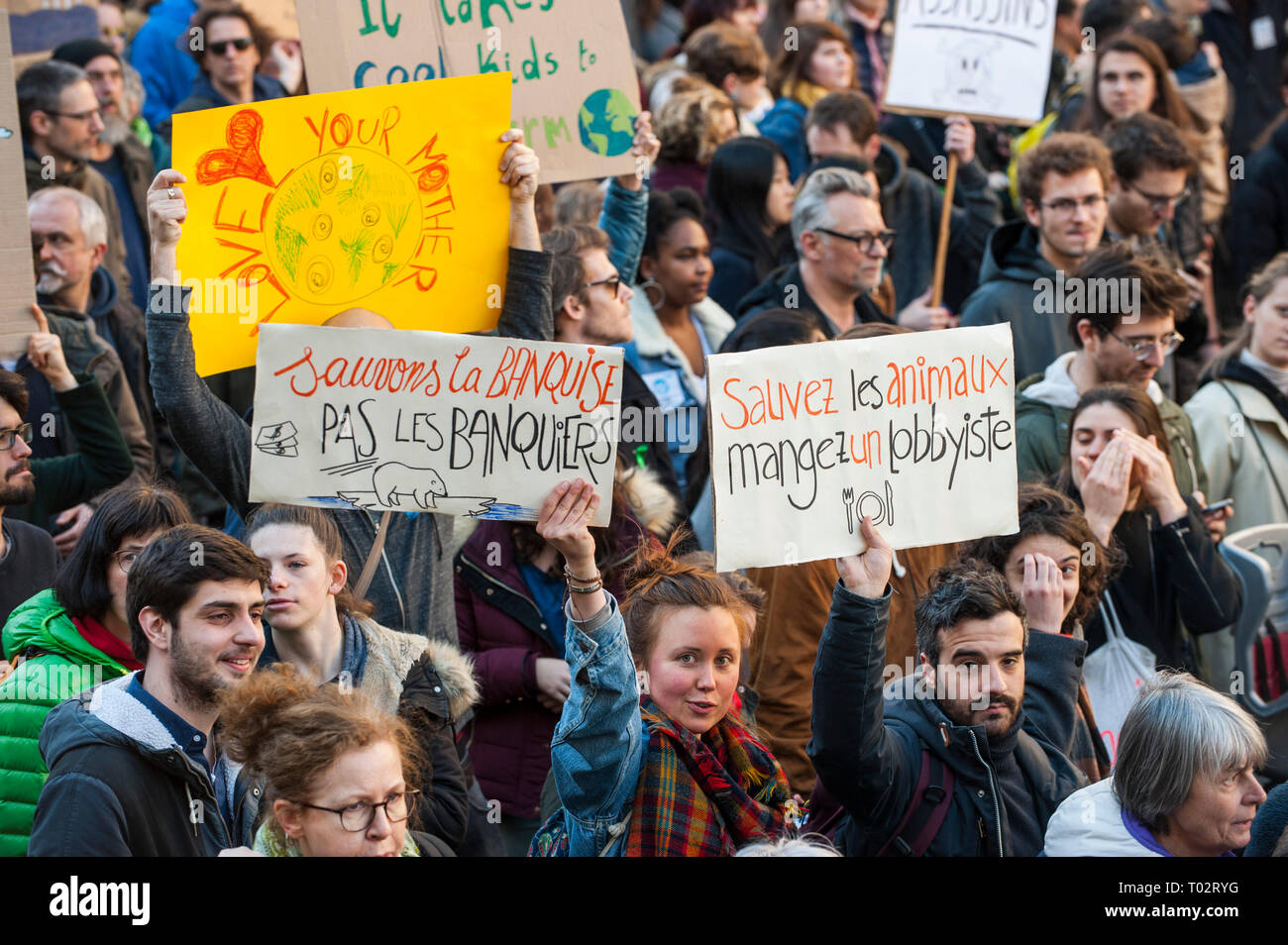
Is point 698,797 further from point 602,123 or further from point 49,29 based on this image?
point 49,29

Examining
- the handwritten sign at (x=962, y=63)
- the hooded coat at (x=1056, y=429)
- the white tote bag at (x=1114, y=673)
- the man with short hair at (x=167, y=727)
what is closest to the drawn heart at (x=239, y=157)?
the man with short hair at (x=167, y=727)

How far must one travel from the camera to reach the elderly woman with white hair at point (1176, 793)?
11.8ft

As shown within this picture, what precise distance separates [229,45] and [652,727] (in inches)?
238

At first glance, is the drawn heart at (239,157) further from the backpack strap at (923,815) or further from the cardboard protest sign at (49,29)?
the cardboard protest sign at (49,29)

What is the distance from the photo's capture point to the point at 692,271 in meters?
7.03

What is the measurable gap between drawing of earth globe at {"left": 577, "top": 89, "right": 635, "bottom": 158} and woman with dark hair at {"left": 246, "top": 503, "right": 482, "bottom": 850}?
Answer: 198 centimetres

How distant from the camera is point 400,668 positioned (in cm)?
427

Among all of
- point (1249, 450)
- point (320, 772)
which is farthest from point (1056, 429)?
point (320, 772)

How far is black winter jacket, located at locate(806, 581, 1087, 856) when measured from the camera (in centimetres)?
360

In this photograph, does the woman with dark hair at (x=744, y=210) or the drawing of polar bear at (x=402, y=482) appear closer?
the drawing of polar bear at (x=402, y=482)

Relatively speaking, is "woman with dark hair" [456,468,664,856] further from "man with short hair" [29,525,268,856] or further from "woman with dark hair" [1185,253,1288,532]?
"woman with dark hair" [1185,253,1288,532]

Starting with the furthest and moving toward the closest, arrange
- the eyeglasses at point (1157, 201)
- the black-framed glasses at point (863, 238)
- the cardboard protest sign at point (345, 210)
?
1. the eyeglasses at point (1157, 201)
2. the black-framed glasses at point (863, 238)
3. the cardboard protest sign at point (345, 210)
